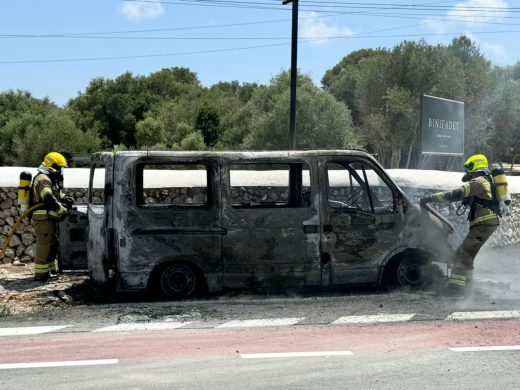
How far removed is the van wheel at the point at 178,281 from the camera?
8.60 meters

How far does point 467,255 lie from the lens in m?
9.11

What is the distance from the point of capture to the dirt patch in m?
8.25

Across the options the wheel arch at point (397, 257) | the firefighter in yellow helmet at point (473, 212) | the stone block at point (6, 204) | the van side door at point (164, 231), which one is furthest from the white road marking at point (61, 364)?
the stone block at point (6, 204)

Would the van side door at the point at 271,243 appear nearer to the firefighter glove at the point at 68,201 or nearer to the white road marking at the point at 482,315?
the white road marking at the point at 482,315

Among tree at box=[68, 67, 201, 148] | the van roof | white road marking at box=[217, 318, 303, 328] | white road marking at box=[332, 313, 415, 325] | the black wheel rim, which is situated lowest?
white road marking at box=[217, 318, 303, 328]

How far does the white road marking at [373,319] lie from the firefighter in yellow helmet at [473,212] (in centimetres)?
161

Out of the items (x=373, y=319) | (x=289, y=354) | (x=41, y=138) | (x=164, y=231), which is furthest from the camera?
(x=41, y=138)

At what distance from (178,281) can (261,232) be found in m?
1.21

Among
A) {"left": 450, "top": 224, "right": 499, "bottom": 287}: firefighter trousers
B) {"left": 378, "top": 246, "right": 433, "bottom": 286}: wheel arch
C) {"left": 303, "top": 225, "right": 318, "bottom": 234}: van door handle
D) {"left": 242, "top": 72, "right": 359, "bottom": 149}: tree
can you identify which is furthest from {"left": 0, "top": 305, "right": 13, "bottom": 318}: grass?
{"left": 242, "top": 72, "right": 359, "bottom": 149}: tree

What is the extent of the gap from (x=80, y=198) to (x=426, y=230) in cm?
695

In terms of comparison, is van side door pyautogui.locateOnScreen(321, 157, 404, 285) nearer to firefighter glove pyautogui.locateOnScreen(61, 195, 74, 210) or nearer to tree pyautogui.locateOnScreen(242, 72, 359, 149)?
firefighter glove pyautogui.locateOnScreen(61, 195, 74, 210)

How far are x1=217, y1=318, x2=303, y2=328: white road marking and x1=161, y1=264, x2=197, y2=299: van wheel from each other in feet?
4.20

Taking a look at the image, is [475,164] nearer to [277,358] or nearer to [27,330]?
[277,358]

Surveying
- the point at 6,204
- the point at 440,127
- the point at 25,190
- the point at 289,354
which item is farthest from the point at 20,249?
the point at 440,127
